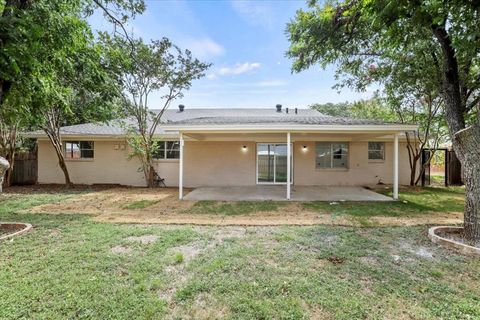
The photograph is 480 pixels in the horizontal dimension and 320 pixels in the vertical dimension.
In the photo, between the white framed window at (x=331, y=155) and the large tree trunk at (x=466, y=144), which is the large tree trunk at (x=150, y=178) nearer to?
the white framed window at (x=331, y=155)

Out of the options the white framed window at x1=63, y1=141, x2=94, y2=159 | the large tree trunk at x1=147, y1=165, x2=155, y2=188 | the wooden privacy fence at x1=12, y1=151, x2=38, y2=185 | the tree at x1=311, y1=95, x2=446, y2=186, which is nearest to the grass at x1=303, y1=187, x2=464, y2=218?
the tree at x1=311, y1=95, x2=446, y2=186

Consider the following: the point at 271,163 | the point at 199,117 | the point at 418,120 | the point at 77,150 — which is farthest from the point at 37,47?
the point at 418,120

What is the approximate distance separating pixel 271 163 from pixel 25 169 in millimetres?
12325

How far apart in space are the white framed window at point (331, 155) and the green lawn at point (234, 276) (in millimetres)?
7087

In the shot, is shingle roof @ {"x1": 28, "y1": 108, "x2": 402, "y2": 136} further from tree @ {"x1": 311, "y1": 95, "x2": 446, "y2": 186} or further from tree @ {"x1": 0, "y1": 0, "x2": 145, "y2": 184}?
tree @ {"x1": 0, "y1": 0, "x2": 145, "y2": 184}

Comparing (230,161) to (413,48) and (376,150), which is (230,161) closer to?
(376,150)

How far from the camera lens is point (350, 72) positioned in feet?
34.7

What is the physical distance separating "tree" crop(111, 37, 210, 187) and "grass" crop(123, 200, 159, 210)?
10.8ft

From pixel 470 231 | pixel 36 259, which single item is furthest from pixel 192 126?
pixel 470 231

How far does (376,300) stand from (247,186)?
8.98 meters

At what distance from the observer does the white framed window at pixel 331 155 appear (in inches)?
467

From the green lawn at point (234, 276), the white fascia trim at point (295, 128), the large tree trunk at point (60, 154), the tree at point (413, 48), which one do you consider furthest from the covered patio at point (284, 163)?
the green lawn at point (234, 276)

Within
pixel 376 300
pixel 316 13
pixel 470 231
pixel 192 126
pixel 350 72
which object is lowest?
pixel 376 300

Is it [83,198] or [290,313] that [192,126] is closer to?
[83,198]
